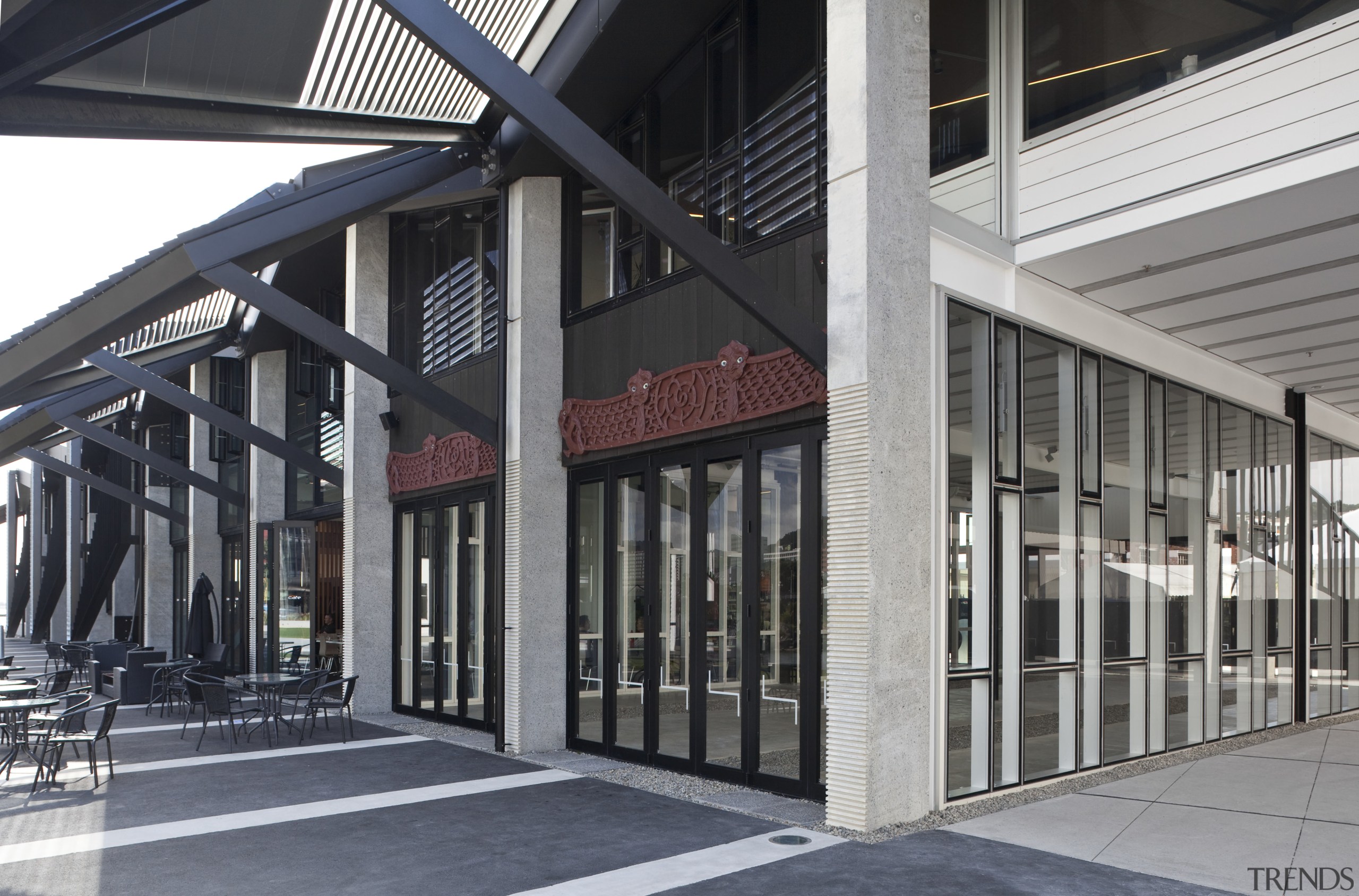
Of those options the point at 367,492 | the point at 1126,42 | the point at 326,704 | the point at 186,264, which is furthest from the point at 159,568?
the point at 1126,42

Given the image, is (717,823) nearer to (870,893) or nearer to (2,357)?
(870,893)

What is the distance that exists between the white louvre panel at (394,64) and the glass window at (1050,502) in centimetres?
533

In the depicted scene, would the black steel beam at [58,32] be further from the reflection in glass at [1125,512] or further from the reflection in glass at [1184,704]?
the reflection in glass at [1184,704]

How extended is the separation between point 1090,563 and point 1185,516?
7.03 ft

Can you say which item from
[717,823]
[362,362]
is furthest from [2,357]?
[717,823]

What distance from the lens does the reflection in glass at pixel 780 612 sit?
765 cm

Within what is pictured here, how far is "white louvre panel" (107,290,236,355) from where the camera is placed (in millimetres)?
17891

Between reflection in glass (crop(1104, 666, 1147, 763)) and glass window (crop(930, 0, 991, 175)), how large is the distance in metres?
4.59

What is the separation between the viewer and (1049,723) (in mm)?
8242

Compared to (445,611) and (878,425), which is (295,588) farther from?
(878,425)

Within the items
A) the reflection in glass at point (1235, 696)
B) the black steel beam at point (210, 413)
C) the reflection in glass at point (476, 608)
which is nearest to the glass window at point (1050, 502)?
the reflection in glass at point (1235, 696)

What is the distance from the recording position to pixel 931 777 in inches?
274

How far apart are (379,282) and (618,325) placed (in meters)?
5.79

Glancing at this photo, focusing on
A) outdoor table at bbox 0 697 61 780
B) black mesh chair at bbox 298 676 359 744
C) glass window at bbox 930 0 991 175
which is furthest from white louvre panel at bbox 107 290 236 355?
glass window at bbox 930 0 991 175
